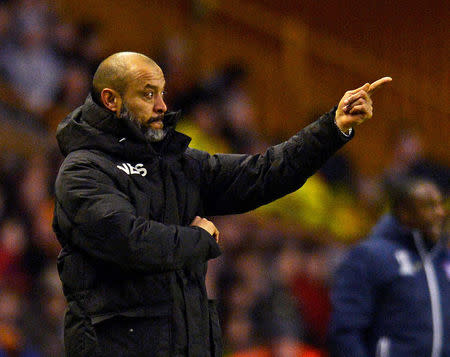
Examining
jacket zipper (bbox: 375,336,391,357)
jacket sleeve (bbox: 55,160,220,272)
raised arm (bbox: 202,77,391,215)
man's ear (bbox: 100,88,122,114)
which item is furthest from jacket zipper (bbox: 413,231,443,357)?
man's ear (bbox: 100,88,122,114)

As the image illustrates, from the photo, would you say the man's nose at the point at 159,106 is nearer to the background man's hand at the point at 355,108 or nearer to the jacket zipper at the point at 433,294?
the background man's hand at the point at 355,108

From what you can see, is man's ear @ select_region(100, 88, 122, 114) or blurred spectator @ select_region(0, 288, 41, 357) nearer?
man's ear @ select_region(100, 88, 122, 114)

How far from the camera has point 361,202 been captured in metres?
10.8

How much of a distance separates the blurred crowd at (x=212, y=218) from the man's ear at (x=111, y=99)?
311cm

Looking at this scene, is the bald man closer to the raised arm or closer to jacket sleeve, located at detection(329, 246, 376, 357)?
the raised arm

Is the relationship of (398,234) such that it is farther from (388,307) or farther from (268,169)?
(268,169)

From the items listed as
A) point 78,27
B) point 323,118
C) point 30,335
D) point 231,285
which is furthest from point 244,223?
point 323,118

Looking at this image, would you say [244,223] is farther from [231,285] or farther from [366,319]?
[366,319]

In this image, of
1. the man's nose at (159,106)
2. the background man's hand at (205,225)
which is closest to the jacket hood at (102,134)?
the man's nose at (159,106)

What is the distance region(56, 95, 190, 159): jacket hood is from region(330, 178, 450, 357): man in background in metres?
1.56

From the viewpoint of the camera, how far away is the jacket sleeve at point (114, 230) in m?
3.21

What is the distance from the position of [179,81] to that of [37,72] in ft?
6.35

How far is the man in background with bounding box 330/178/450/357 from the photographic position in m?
4.62

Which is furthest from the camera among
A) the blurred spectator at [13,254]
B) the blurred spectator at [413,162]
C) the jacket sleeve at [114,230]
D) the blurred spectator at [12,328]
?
the blurred spectator at [413,162]
